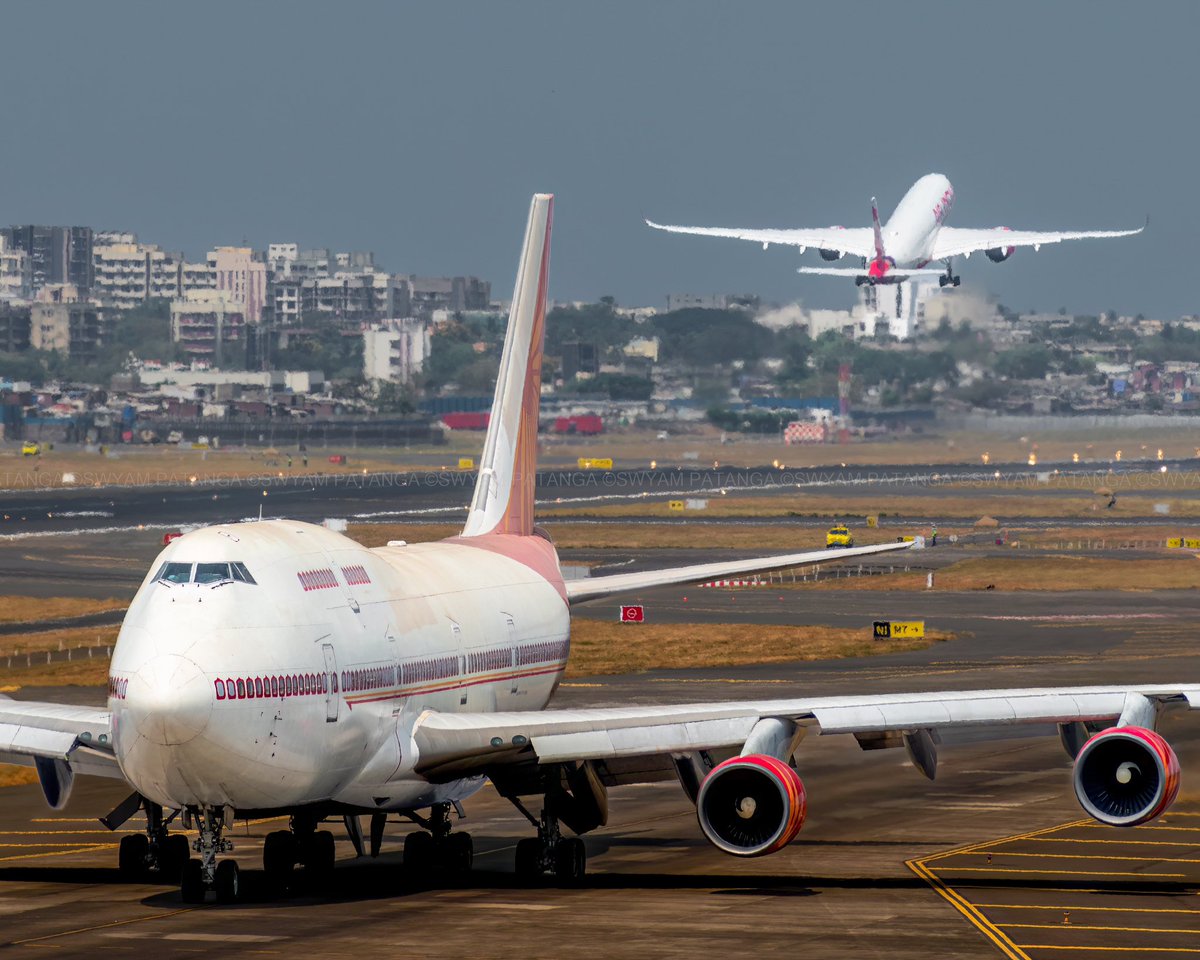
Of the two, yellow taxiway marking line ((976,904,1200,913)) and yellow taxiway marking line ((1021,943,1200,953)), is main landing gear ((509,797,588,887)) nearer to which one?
yellow taxiway marking line ((976,904,1200,913))

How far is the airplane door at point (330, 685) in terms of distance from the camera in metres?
34.0

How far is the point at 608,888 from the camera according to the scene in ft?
124

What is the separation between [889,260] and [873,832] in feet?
469

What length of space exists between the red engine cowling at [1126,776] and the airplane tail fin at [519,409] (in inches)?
652

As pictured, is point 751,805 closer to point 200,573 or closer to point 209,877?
point 209,877

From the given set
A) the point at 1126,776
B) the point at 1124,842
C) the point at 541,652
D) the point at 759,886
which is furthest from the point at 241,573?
the point at 1124,842

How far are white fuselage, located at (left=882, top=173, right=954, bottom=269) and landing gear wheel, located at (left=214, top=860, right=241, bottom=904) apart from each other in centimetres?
15670

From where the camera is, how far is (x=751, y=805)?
1310 inches

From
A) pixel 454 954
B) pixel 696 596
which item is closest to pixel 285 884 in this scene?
pixel 454 954

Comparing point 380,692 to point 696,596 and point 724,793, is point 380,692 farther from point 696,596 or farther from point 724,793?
point 696,596

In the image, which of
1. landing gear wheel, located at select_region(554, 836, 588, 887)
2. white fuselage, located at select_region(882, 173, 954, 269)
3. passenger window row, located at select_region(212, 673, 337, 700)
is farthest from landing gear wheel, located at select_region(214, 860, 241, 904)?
white fuselage, located at select_region(882, 173, 954, 269)

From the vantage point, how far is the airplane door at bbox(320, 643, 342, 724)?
111 feet

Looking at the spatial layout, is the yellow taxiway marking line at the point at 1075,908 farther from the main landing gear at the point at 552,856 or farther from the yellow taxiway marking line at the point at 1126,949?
the main landing gear at the point at 552,856

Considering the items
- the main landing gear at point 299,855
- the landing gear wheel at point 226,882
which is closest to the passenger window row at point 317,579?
the main landing gear at point 299,855
